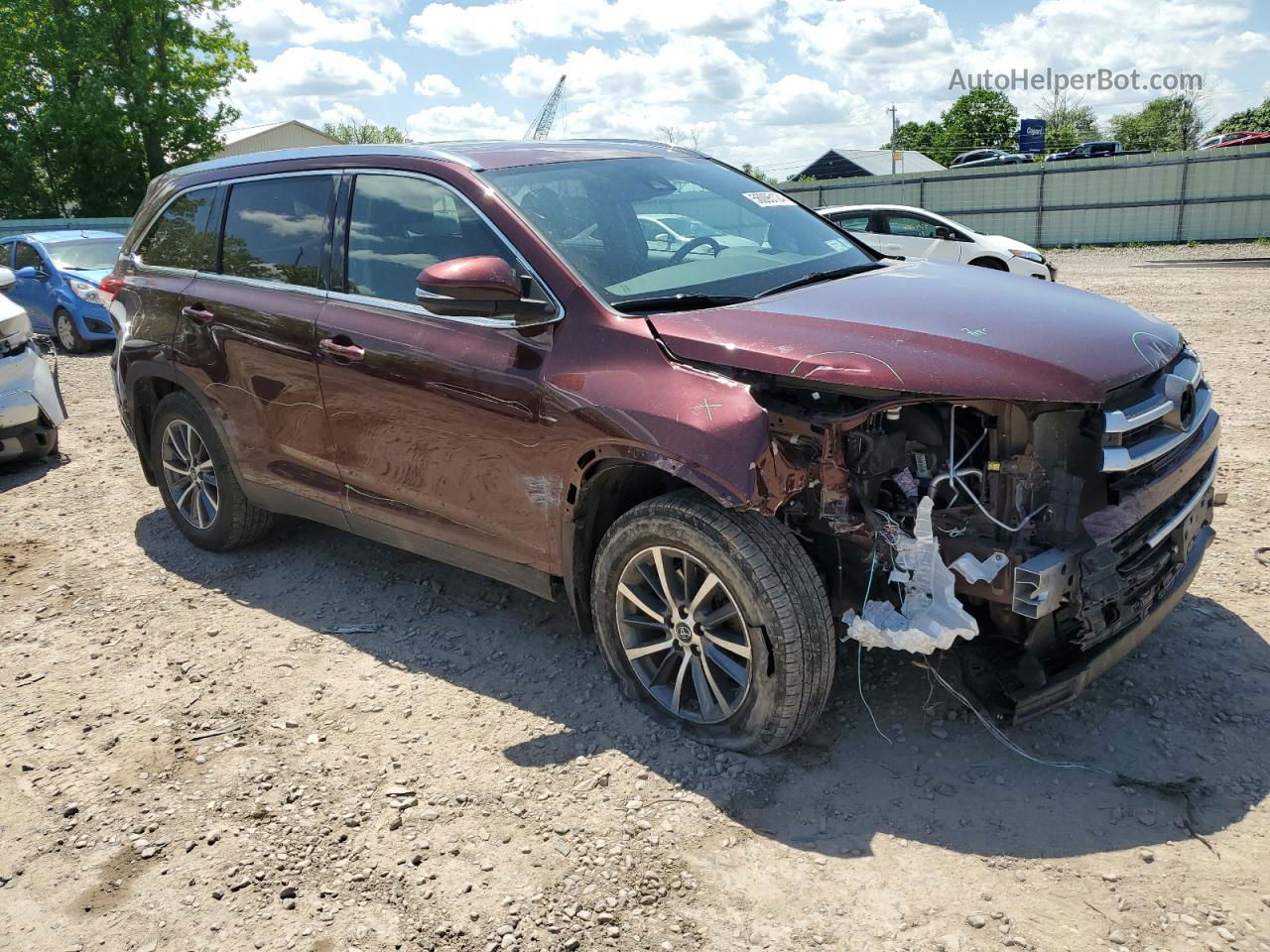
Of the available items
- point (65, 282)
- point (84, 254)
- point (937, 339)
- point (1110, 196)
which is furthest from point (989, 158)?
point (937, 339)

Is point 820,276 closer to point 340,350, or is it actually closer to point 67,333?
point 340,350

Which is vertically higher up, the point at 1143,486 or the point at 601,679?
the point at 1143,486

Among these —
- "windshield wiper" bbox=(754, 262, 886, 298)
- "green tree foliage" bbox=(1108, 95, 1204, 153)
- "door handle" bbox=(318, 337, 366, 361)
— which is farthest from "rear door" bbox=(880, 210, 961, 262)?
"green tree foliage" bbox=(1108, 95, 1204, 153)

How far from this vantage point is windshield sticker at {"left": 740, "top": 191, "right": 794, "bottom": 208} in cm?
443

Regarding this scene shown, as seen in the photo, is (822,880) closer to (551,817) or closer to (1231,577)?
(551,817)

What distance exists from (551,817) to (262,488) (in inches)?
97.9

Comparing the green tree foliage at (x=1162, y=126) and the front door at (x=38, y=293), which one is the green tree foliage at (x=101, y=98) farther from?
the green tree foliage at (x=1162, y=126)

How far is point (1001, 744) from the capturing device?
335 cm

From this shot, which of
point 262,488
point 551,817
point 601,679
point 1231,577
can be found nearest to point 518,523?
point 601,679

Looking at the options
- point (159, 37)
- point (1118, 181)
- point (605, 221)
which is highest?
point (159, 37)

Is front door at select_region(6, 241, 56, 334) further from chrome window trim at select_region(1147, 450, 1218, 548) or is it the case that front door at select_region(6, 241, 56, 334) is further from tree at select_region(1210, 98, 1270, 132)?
tree at select_region(1210, 98, 1270, 132)

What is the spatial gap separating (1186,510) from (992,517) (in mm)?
877

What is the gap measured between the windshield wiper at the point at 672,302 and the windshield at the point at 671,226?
0.02 meters

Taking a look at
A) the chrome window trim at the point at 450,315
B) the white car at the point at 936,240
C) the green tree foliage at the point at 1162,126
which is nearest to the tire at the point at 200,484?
the chrome window trim at the point at 450,315
